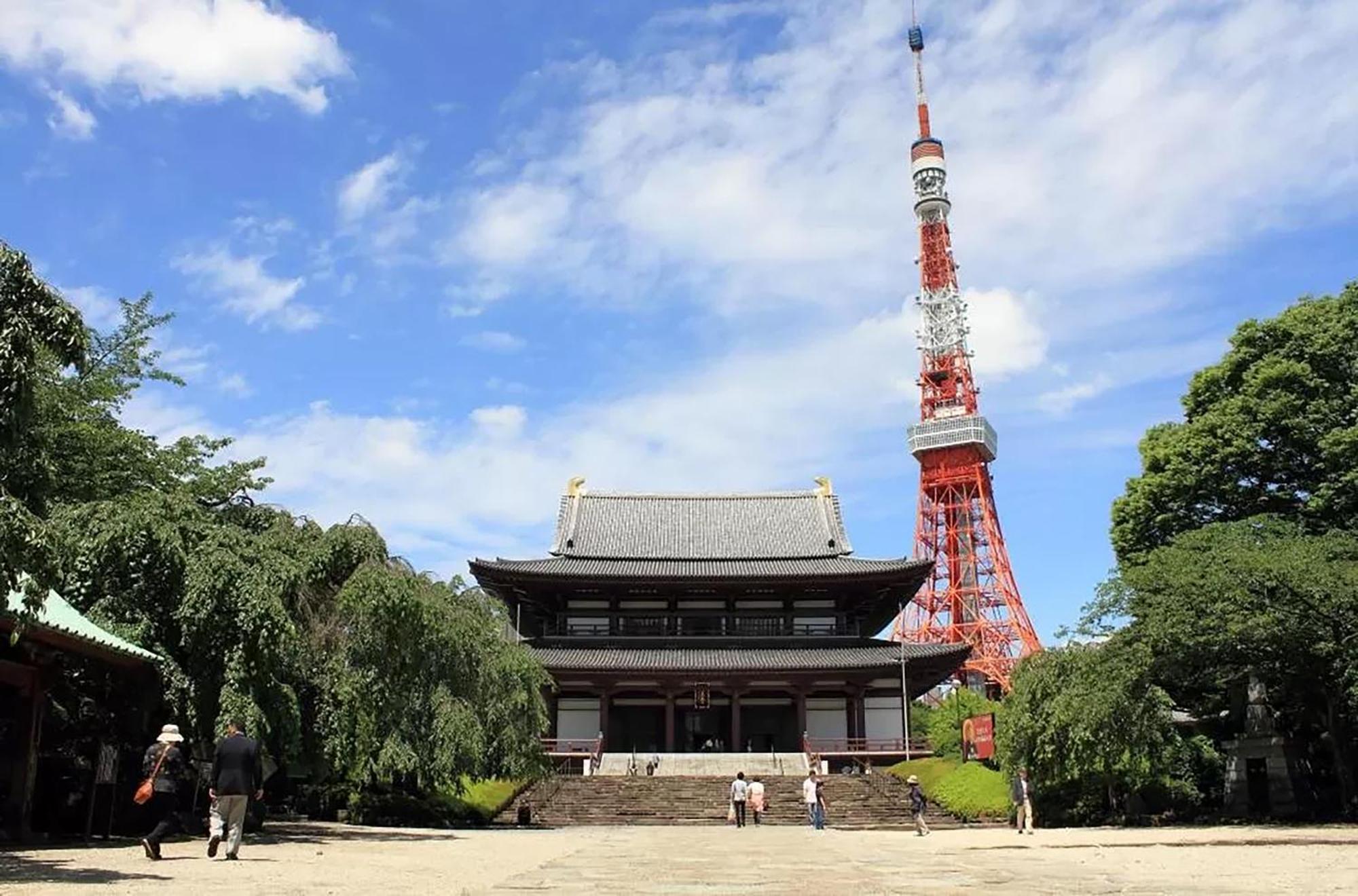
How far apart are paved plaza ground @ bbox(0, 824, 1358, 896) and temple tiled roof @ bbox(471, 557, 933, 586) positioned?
20.3 m

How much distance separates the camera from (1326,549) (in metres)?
22.0

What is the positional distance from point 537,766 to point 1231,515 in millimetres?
19234

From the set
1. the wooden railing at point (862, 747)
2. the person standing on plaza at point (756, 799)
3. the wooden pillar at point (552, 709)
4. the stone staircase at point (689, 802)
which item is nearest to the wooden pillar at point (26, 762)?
the stone staircase at point (689, 802)

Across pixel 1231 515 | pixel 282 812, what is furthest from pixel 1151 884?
pixel 1231 515

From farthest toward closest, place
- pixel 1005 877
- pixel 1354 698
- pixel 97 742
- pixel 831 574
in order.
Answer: pixel 831 574 → pixel 1354 698 → pixel 97 742 → pixel 1005 877

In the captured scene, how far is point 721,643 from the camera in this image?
4050cm

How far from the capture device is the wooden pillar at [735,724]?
38.1 metres

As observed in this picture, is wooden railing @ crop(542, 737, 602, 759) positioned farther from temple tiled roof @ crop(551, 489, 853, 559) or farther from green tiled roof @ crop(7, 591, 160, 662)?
green tiled roof @ crop(7, 591, 160, 662)

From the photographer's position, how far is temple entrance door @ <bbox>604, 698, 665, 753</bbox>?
40219 millimetres

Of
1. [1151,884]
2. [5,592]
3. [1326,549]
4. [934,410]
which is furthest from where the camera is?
[934,410]

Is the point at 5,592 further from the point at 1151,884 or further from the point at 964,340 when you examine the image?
the point at 964,340

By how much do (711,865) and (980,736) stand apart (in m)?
18.4

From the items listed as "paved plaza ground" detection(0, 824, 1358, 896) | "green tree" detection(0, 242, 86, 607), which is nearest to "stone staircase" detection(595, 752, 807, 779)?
"paved plaza ground" detection(0, 824, 1358, 896)

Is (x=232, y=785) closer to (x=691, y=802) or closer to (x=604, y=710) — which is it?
(x=691, y=802)
